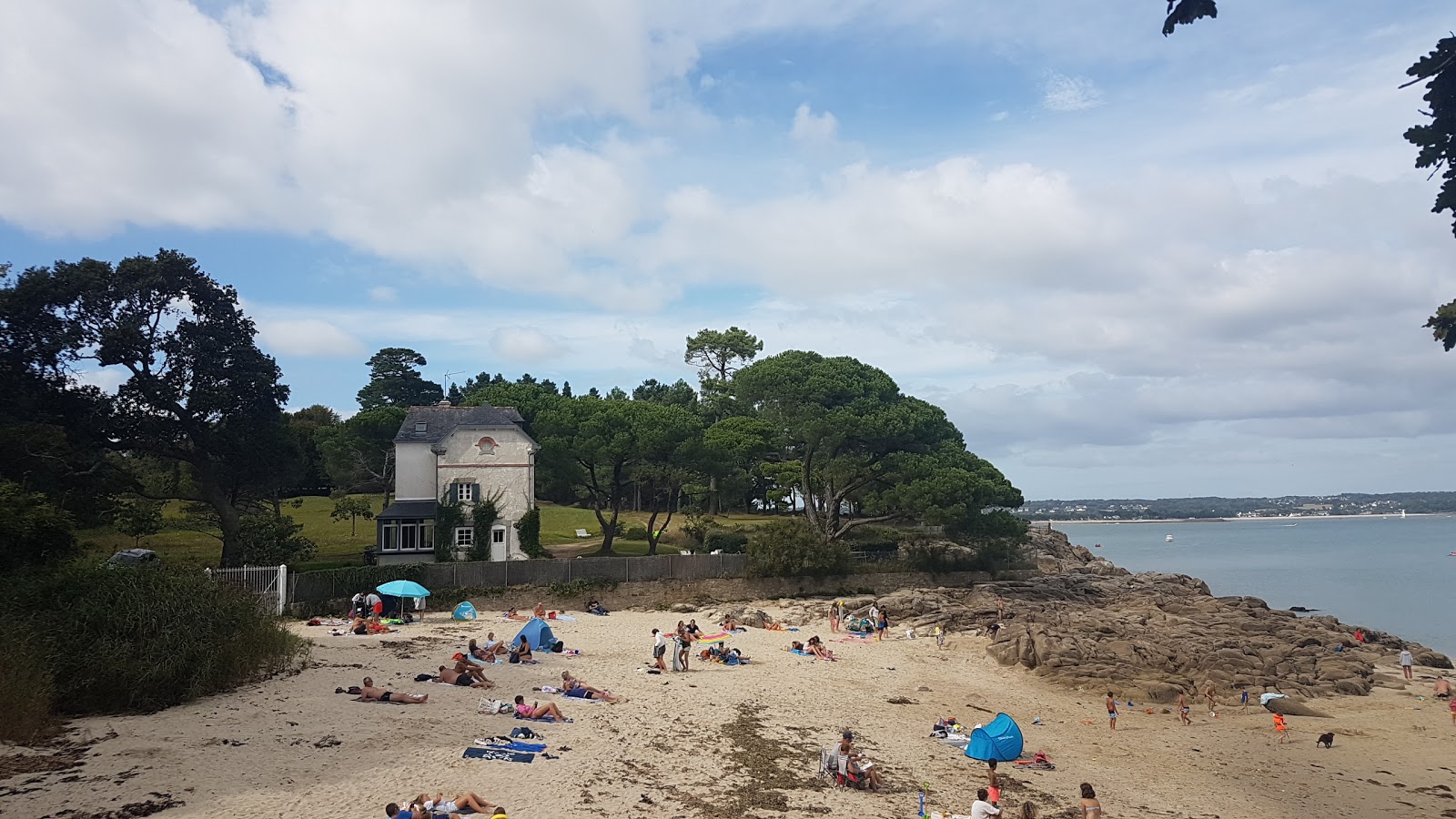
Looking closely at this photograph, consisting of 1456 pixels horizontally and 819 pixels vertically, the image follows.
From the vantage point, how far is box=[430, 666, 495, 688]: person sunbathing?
2002 centimetres

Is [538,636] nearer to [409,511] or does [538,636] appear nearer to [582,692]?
[582,692]

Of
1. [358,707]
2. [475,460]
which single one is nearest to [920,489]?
[475,460]

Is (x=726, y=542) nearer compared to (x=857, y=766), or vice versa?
(x=857, y=766)

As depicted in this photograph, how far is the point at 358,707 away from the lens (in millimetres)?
17281

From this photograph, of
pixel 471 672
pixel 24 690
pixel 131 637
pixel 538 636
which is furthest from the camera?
pixel 538 636

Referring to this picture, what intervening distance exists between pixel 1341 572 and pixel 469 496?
7811 cm

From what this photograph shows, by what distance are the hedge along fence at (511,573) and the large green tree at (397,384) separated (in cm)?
5476

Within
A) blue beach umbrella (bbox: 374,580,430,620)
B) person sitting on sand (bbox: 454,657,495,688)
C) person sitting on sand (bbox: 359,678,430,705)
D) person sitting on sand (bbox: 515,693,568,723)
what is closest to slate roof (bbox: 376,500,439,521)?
blue beach umbrella (bbox: 374,580,430,620)

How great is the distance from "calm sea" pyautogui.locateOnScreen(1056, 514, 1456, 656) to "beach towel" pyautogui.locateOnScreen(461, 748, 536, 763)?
43853 mm

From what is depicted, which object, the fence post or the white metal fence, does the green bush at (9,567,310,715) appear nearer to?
the white metal fence

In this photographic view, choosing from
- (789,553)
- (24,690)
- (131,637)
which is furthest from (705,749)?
(789,553)

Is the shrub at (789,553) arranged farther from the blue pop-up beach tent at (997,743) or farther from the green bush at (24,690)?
the green bush at (24,690)

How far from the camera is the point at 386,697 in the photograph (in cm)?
1803

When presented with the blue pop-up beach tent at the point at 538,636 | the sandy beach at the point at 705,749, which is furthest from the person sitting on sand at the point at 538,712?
the blue pop-up beach tent at the point at 538,636
